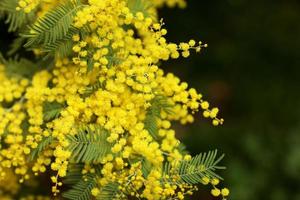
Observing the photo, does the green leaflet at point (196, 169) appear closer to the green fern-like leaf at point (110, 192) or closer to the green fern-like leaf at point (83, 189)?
the green fern-like leaf at point (110, 192)

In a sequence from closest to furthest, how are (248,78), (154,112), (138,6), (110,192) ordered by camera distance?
(110,192) → (154,112) → (138,6) → (248,78)

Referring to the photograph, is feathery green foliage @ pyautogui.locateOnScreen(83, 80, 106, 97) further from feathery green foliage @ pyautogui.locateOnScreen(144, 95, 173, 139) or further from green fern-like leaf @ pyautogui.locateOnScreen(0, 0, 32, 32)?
green fern-like leaf @ pyautogui.locateOnScreen(0, 0, 32, 32)

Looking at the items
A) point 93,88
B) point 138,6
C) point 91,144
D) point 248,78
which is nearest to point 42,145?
point 91,144

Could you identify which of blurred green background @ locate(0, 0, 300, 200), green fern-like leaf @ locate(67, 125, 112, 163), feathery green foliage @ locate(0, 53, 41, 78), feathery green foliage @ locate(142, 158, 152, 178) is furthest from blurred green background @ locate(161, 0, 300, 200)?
green fern-like leaf @ locate(67, 125, 112, 163)

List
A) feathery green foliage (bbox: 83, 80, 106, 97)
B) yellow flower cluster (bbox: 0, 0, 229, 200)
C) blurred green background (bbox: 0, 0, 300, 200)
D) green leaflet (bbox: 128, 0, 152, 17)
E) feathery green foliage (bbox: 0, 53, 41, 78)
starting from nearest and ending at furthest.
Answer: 1. yellow flower cluster (bbox: 0, 0, 229, 200)
2. feathery green foliage (bbox: 83, 80, 106, 97)
3. green leaflet (bbox: 128, 0, 152, 17)
4. feathery green foliage (bbox: 0, 53, 41, 78)
5. blurred green background (bbox: 0, 0, 300, 200)

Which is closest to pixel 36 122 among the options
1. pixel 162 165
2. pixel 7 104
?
pixel 7 104

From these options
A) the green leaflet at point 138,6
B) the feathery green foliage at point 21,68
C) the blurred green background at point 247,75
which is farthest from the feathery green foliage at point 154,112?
the blurred green background at point 247,75

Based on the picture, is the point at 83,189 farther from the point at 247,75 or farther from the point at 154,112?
the point at 247,75
